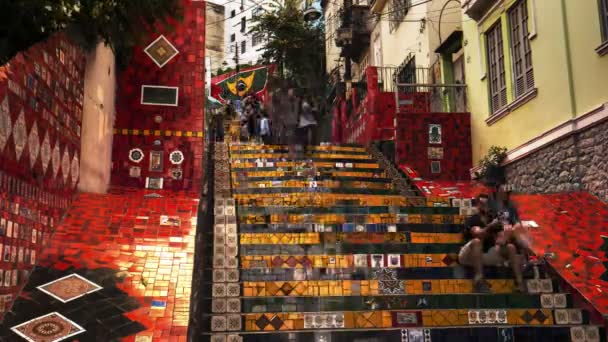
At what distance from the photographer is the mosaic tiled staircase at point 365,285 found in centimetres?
638

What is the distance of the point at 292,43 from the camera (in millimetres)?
31969

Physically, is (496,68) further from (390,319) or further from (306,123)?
(390,319)

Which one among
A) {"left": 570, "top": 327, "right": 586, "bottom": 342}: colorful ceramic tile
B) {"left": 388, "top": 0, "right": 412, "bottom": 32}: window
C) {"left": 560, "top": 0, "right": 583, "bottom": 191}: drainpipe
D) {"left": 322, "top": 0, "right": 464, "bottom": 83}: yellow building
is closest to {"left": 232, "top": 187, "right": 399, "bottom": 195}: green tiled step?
{"left": 560, "top": 0, "right": 583, "bottom": 191}: drainpipe

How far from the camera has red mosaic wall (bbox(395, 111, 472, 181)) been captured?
14258 mm

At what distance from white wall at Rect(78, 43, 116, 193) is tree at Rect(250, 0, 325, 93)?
20.7m

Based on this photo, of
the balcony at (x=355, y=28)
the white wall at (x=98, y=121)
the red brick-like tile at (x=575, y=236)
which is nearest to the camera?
the red brick-like tile at (x=575, y=236)

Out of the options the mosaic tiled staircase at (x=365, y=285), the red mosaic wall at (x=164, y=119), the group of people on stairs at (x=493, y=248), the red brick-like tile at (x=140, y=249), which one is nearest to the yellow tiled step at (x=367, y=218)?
the mosaic tiled staircase at (x=365, y=285)

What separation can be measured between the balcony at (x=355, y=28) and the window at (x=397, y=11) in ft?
11.5

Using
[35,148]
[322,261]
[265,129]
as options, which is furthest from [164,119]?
[322,261]

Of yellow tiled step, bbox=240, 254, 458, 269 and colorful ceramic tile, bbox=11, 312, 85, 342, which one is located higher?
yellow tiled step, bbox=240, 254, 458, 269

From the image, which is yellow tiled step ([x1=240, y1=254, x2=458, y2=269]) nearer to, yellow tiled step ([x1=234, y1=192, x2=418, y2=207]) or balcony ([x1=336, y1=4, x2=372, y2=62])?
yellow tiled step ([x1=234, y1=192, x2=418, y2=207])

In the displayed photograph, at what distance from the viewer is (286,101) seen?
14000 millimetres

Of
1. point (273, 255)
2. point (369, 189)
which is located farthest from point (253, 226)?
point (369, 189)

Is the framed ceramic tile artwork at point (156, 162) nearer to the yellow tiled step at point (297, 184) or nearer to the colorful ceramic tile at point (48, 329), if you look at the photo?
the yellow tiled step at point (297, 184)
